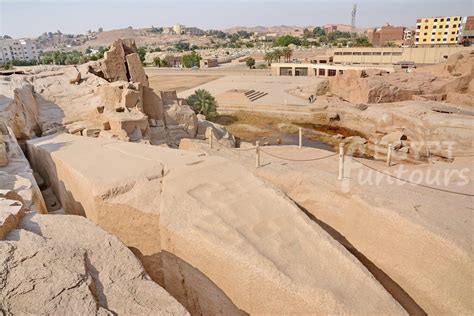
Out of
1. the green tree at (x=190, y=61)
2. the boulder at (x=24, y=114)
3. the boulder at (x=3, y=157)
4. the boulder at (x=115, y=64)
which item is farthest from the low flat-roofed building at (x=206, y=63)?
the boulder at (x=3, y=157)

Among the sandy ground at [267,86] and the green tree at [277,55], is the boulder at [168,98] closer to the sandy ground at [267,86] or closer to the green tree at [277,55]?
the sandy ground at [267,86]

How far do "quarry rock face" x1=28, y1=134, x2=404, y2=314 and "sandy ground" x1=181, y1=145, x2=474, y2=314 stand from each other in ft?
3.22

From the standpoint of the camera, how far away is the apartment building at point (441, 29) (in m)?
55.1

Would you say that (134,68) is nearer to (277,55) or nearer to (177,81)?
(177,81)

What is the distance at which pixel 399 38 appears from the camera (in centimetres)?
7044

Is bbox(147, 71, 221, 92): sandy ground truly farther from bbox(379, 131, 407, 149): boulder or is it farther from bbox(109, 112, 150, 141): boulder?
bbox(109, 112, 150, 141): boulder

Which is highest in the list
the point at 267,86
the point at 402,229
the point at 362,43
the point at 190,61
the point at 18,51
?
the point at 18,51

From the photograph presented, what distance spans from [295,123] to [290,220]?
18243 mm

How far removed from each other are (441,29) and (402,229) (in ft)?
210

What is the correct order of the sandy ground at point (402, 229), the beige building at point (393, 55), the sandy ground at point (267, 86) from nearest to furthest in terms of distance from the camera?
the sandy ground at point (402, 229), the sandy ground at point (267, 86), the beige building at point (393, 55)

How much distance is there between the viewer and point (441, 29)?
56125 millimetres

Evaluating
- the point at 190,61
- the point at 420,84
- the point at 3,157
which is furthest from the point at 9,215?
the point at 190,61

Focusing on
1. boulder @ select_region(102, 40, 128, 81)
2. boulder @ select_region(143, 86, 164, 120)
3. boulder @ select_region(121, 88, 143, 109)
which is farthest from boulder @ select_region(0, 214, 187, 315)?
boulder @ select_region(102, 40, 128, 81)

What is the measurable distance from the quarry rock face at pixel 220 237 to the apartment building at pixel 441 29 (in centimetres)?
6186
